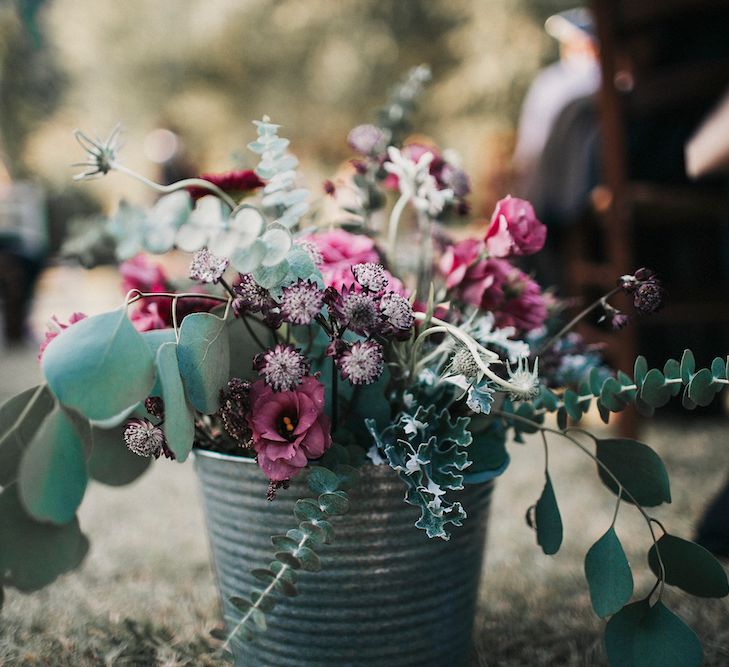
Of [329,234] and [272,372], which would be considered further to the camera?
[329,234]

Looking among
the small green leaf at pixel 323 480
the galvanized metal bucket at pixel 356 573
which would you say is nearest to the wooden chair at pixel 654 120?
the galvanized metal bucket at pixel 356 573

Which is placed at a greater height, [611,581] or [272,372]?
[272,372]

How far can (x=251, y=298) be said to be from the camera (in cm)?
62

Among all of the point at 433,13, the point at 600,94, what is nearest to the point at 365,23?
the point at 433,13

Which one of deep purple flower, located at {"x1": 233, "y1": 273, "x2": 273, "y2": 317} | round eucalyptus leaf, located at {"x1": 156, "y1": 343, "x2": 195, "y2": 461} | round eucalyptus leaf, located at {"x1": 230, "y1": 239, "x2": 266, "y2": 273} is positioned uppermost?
round eucalyptus leaf, located at {"x1": 230, "y1": 239, "x2": 266, "y2": 273}

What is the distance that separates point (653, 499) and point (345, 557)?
1.02 ft

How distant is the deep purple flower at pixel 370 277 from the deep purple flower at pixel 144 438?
21cm

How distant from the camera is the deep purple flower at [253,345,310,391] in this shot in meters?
0.59

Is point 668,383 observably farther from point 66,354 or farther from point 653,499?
point 66,354

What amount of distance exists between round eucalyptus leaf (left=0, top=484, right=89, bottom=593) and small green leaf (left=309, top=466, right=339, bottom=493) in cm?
22

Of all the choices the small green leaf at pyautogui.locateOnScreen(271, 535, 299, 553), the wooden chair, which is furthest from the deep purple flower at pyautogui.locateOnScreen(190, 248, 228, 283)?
the wooden chair

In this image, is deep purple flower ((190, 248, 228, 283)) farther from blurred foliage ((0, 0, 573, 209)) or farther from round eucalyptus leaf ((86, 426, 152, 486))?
blurred foliage ((0, 0, 573, 209))

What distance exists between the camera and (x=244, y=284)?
63 centimetres

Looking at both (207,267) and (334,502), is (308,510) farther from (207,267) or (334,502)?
(207,267)
